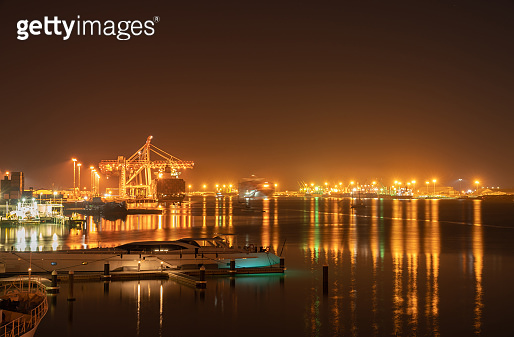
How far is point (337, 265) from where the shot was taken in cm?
2642

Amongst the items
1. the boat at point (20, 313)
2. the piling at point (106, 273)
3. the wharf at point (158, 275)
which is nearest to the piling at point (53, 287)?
the wharf at point (158, 275)

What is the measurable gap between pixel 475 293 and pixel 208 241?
35.2ft

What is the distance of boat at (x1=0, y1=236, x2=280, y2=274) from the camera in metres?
21.3

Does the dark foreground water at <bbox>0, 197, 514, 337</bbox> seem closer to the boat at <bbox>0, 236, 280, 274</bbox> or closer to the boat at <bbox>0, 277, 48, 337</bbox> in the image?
the boat at <bbox>0, 236, 280, 274</bbox>

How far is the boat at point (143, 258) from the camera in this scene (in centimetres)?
2131

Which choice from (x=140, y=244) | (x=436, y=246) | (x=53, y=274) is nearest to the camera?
(x=53, y=274)

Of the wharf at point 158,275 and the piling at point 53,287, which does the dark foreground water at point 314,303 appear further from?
the wharf at point 158,275

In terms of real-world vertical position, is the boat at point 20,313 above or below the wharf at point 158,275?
above

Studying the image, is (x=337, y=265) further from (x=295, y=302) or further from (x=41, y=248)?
(x=41, y=248)

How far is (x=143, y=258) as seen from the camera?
72.3 ft

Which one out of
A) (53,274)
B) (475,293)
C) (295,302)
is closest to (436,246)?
(475,293)

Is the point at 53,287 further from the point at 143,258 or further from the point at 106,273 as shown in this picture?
the point at 143,258

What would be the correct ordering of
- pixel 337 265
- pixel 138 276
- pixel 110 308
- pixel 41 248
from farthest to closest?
pixel 41 248
pixel 337 265
pixel 138 276
pixel 110 308

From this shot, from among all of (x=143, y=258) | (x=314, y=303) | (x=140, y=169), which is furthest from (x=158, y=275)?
(x=140, y=169)
